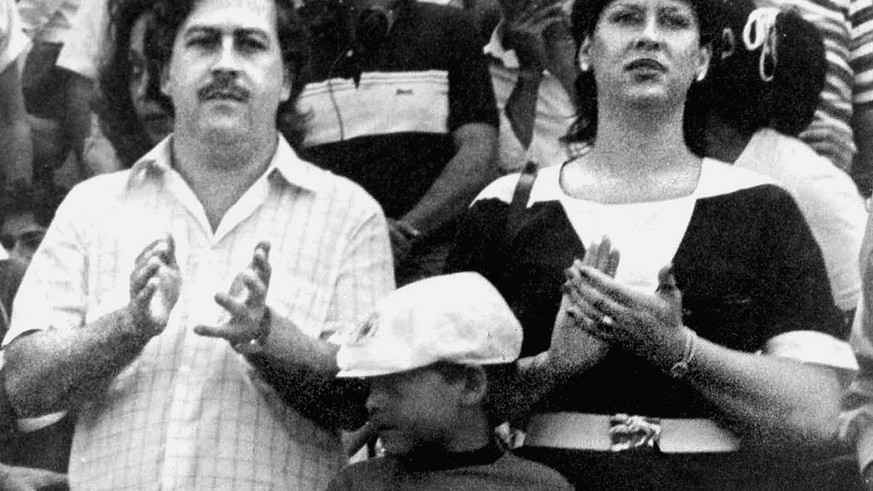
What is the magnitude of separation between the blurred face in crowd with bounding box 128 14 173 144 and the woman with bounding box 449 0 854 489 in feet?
3.14

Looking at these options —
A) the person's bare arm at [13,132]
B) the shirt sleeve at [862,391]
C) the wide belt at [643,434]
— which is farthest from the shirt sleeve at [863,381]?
the person's bare arm at [13,132]

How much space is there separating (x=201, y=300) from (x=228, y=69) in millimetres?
523

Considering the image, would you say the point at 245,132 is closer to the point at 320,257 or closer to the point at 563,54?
the point at 320,257

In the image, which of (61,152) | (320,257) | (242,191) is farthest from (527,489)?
(61,152)

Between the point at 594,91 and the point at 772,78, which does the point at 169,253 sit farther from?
the point at 772,78

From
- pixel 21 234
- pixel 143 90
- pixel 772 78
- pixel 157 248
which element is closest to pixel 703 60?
pixel 772 78

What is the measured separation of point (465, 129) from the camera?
4359mm

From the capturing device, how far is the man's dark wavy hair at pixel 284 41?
4.03m

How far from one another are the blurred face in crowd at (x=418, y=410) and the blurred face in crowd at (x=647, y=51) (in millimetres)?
749

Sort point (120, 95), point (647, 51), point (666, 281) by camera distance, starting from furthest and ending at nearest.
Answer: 1. point (120, 95)
2. point (647, 51)
3. point (666, 281)

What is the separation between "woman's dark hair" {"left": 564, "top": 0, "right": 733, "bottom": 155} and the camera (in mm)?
3787

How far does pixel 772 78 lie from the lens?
407cm

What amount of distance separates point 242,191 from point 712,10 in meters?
1.08

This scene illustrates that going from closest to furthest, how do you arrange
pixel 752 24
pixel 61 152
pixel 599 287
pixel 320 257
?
1. pixel 599 287
2. pixel 320 257
3. pixel 752 24
4. pixel 61 152
